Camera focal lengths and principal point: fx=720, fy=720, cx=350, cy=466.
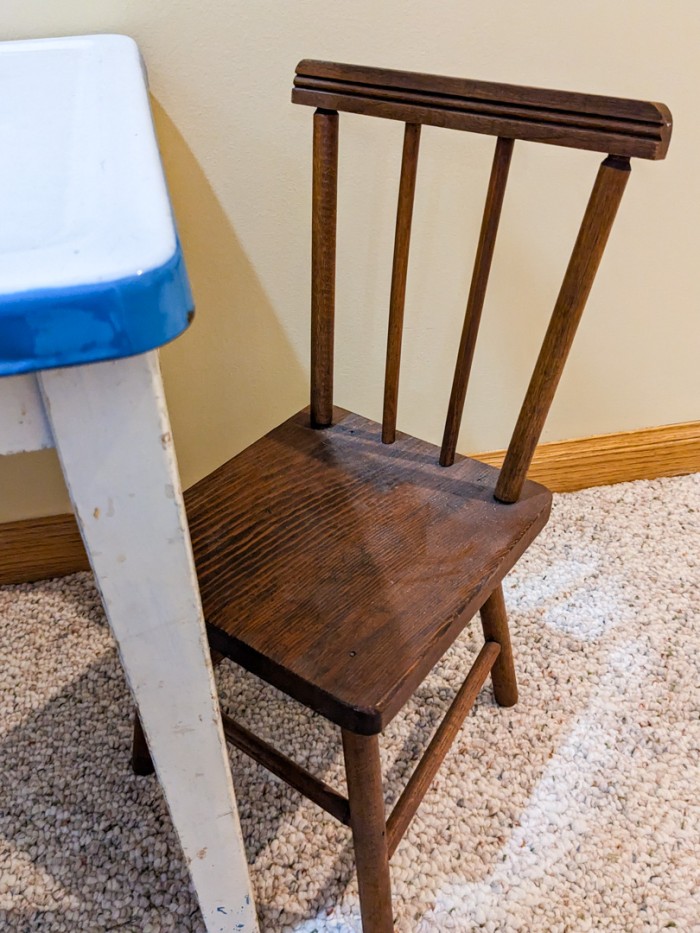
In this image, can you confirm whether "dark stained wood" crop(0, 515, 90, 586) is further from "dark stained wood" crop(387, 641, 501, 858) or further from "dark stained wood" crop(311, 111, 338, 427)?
"dark stained wood" crop(387, 641, 501, 858)

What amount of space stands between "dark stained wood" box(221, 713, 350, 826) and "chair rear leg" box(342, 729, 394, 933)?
27 millimetres

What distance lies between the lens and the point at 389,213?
0.92 m

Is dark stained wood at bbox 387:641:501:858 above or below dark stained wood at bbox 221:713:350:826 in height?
below

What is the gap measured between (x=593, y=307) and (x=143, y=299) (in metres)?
0.97

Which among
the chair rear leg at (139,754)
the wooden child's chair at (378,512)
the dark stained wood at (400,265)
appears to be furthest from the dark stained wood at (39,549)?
the dark stained wood at (400,265)

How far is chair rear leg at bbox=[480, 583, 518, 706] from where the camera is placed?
83 cm

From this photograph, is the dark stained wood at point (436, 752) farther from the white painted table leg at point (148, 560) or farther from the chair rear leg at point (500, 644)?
the white painted table leg at point (148, 560)

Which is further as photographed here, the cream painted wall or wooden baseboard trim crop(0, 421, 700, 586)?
wooden baseboard trim crop(0, 421, 700, 586)

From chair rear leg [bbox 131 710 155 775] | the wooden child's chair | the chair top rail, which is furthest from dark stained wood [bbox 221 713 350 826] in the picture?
the chair top rail

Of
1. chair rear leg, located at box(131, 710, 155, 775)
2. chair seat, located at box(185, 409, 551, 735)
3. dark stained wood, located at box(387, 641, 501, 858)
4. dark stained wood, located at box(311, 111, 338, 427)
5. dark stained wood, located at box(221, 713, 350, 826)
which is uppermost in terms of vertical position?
dark stained wood, located at box(311, 111, 338, 427)

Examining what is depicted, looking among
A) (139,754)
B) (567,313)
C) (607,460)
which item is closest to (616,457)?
(607,460)

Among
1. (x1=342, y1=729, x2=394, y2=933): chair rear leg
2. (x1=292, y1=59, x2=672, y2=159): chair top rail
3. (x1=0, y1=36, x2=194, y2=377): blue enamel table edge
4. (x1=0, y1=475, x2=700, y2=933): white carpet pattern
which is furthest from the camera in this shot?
(x1=0, y1=475, x2=700, y2=933): white carpet pattern

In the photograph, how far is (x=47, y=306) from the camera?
269 millimetres

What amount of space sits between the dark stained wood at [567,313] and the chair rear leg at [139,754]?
1.63ft
